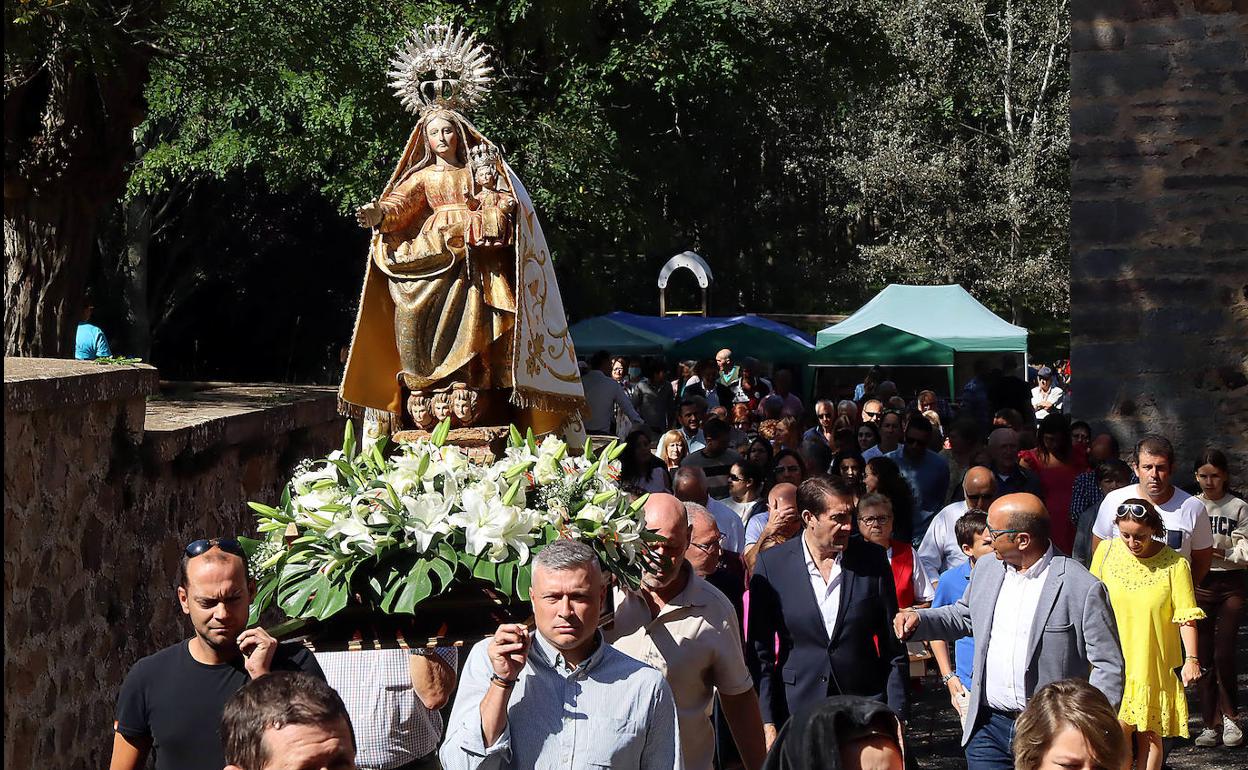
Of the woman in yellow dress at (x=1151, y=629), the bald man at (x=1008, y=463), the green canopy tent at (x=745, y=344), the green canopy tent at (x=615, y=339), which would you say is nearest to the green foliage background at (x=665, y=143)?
the green canopy tent at (x=615, y=339)

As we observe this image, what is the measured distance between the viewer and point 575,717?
4191 millimetres

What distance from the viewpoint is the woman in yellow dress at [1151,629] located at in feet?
25.0

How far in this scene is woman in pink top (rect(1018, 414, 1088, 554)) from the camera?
1069 cm

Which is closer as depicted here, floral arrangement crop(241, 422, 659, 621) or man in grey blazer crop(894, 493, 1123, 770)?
floral arrangement crop(241, 422, 659, 621)

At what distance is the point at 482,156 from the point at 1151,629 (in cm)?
369

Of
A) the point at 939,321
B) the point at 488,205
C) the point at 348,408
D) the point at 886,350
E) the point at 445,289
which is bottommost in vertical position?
the point at 348,408

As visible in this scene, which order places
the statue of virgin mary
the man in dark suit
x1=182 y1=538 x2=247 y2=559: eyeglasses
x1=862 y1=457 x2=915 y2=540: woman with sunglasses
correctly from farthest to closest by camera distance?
x1=862 y1=457 x2=915 y2=540: woman with sunglasses < the statue of virgin mary < the man in dark suit < x1=182 y1=538 x2=247 y2=559: eyeglasses

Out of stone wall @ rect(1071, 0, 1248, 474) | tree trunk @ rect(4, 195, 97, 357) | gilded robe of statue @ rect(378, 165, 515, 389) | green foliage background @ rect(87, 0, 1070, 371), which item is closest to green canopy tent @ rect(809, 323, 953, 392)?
green foliage background @ rect(87, 0, 1070, 371)

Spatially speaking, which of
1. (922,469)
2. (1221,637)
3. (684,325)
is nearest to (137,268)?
(684,325)

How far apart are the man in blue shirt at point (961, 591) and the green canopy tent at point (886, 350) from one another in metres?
15.0

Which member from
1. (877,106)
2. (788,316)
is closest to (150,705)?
(788,316)

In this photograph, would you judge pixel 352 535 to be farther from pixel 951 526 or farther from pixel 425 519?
pixel 951 526

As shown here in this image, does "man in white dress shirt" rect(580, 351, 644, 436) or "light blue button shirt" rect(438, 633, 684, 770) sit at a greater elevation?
"man in white dress shirt" rect(580, 351, 644, 436)

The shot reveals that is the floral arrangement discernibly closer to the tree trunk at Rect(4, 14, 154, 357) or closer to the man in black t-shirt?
the man in black t-shirt
